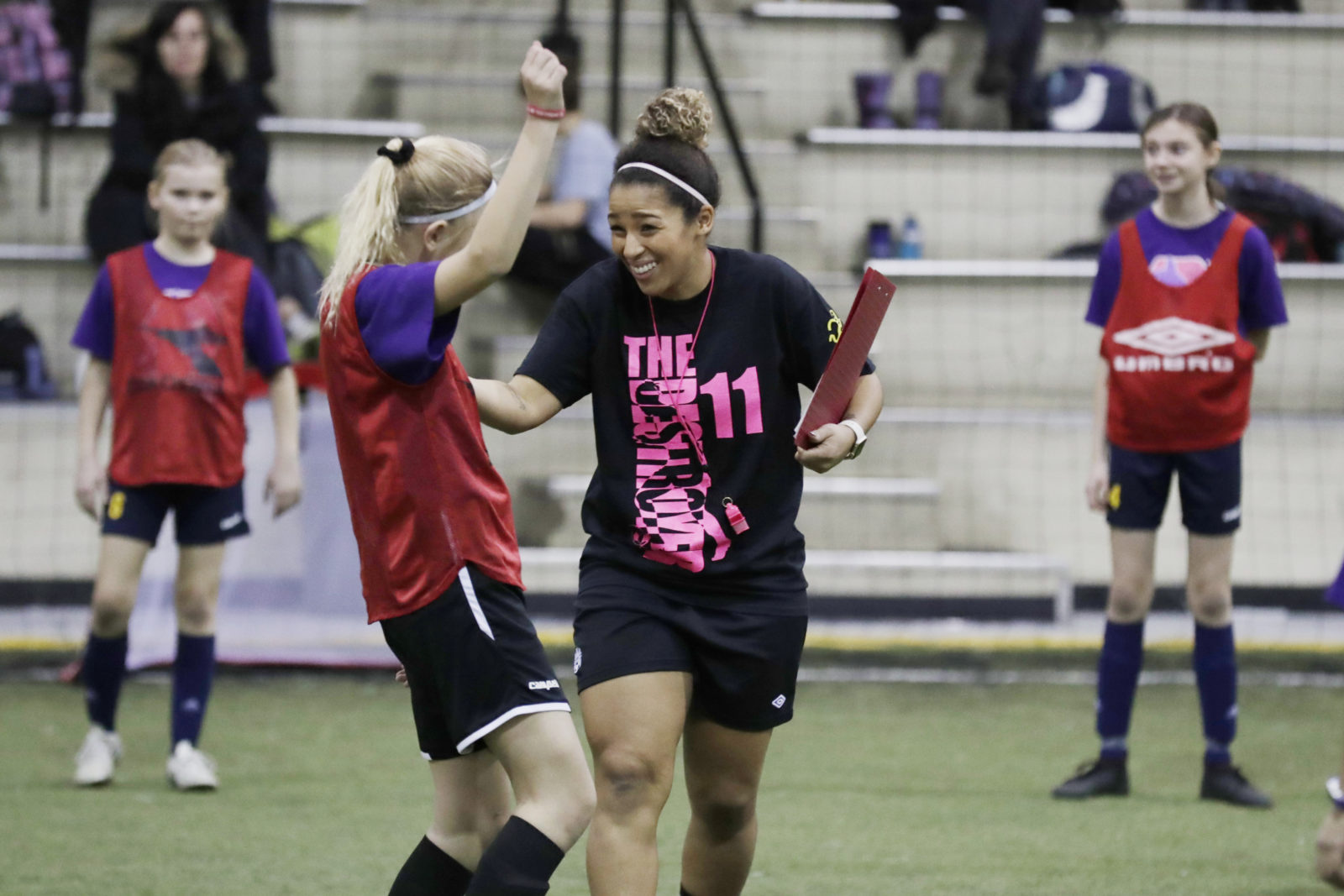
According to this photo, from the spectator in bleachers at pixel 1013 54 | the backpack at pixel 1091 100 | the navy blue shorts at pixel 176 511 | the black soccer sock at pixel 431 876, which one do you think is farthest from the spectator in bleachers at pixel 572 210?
the black soccer sock at pixel 431 876

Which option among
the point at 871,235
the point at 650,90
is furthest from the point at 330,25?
the point at 871,235

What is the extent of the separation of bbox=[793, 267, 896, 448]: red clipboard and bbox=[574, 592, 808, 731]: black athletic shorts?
1.30ft

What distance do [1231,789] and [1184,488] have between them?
0.91 meters

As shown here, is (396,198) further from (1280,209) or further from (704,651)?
(1280,209)

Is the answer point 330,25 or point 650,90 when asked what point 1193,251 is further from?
point 330,25

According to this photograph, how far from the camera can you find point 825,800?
18.1 ft

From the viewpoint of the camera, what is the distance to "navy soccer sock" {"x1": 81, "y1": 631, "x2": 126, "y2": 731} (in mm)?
5641

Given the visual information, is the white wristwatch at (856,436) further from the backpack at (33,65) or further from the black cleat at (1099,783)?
the backpack at (33,65)

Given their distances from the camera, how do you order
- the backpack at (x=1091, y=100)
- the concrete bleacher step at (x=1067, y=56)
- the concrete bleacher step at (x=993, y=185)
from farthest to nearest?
the concrete bleacher step at (x=1067, y=56) < the backpack at (x=1091, y=100) < the concrete bleacher step at (x=993, y=185)

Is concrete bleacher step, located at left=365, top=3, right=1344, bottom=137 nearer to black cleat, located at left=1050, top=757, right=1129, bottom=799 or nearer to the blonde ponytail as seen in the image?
black cleat, located at left=1050, top=757, right=1129, bottom=799

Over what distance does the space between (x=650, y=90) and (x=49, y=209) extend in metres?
3.40

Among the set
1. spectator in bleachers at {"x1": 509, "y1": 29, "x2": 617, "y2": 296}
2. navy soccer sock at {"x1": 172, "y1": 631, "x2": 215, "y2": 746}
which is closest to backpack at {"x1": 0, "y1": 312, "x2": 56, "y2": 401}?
spectator in bleachers at {"x1": 509, "y1": 29, "x2": 617, "y2": 296}

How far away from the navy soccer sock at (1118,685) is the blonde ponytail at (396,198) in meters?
3.00

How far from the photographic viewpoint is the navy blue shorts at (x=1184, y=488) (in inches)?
218
